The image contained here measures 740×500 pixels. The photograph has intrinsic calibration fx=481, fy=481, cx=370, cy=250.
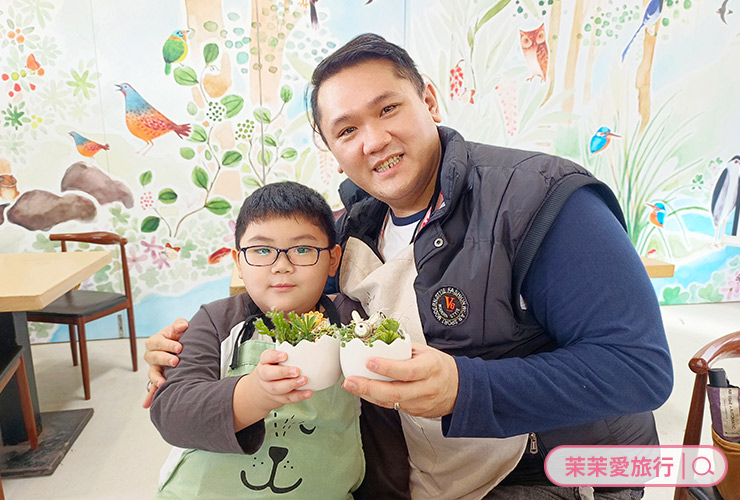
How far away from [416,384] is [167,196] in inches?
140

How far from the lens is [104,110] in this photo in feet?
12.2

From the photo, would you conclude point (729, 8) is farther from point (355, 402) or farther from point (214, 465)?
point (214, 465)

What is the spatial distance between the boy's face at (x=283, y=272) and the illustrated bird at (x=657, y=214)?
4203mm

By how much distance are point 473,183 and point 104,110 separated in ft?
11.7

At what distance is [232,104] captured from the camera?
385 centimetres

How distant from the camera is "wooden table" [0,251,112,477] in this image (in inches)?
82.1

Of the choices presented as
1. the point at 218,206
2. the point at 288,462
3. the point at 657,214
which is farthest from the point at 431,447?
the point at 657,214

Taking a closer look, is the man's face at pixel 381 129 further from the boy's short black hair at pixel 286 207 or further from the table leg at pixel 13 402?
the table leg at pixel 13 402

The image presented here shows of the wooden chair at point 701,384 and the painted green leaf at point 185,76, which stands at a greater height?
the painted green leaf at point 185,76

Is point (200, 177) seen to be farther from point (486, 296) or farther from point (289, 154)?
point (486, 296)

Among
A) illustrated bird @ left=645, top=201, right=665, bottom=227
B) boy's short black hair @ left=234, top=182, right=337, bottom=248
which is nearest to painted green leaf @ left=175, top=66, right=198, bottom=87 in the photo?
boy's short black hair @ left=234, top=182, right=337, bottom=248

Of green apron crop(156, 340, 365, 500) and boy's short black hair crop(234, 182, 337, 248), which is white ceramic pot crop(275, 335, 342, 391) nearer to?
green apron crop(156, 340, 365, 500)

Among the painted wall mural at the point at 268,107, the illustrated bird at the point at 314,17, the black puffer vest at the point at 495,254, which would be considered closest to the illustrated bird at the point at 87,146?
the painted wall mural at the point at 268,107

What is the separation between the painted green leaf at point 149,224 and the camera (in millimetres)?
3912
